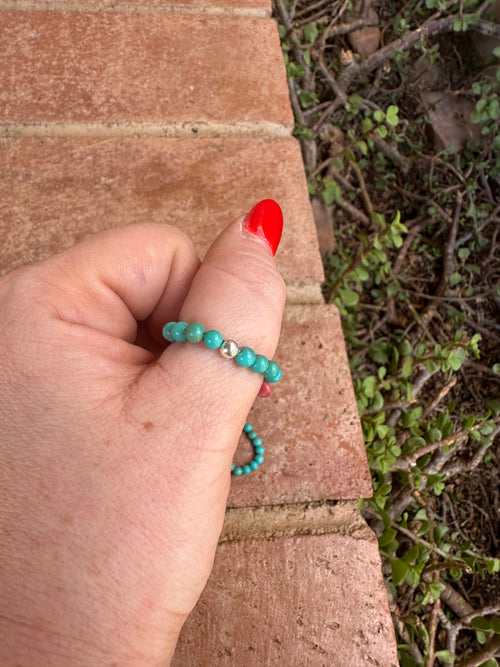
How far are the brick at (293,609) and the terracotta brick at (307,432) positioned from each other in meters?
0.08

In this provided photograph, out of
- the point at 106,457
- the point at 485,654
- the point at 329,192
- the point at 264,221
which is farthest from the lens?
the point at 329,192

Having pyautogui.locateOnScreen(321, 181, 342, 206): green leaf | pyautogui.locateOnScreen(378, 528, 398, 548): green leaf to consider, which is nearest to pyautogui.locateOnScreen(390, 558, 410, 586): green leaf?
pyautogui.locateOnScreen(378, 528, 398, 548): green leaf

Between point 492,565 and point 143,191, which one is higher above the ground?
point 143,191

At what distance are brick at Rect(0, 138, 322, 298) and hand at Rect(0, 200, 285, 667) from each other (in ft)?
1.16

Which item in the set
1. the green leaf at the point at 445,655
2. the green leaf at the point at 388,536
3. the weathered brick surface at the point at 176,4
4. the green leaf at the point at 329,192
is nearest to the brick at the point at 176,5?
the weathered brick surface at the point at 176,4

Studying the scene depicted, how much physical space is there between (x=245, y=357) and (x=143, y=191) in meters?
0.57

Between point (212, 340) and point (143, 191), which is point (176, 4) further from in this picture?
point (212, 340)

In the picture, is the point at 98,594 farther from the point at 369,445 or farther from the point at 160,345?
the point at 369,445

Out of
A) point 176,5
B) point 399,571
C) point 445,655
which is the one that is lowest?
point 445,655

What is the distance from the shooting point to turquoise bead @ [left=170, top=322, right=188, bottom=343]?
0.67m

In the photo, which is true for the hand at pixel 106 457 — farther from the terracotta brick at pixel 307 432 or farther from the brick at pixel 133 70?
the brick at pixel 133 70

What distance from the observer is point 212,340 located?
0.66 m

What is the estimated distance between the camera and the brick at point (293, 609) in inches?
32.3

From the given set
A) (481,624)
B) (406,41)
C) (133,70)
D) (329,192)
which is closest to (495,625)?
(481,624)
